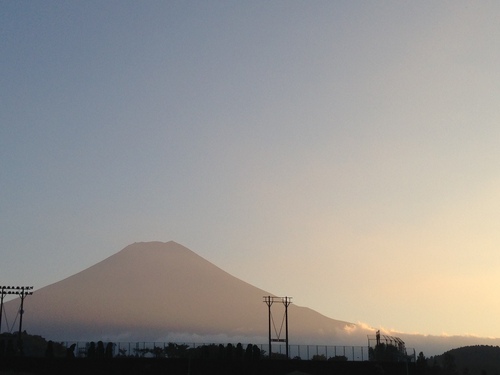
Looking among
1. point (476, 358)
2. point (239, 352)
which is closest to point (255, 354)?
point (239, 352)

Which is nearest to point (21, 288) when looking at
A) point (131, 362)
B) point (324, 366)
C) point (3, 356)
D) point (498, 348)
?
point (3, 356)

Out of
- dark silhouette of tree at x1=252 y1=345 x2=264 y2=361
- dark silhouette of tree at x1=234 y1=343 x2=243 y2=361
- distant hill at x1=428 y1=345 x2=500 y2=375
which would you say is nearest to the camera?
dark silhouette of tree at x1=252 y1=345 x2=264 y2=361

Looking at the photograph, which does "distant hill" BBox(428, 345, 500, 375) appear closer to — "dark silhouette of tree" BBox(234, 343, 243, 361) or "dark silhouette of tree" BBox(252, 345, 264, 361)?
"dark silhouette of tree" BBox(252, 345, 264, 361)

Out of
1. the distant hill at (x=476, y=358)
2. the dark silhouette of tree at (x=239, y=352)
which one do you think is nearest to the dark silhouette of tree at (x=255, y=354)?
the dark silhouette of tree at (x=239, y=352)

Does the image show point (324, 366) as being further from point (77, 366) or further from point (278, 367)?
point (77, 366)

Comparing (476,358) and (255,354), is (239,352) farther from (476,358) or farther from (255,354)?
(476,358)

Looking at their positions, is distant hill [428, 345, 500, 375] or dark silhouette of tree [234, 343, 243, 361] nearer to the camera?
dark silhouette of tree [234, 343, 243, 361]

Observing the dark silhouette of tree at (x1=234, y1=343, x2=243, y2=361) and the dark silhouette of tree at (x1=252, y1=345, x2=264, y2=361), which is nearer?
the dark silhouette of tree at (x1=252, y1=345, x2=264, y2=361)

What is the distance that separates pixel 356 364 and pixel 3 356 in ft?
117

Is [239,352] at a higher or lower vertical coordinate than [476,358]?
lower

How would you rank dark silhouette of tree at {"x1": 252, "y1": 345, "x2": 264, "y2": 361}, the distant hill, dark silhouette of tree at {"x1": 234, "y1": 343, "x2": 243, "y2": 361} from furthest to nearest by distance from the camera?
the distant hill
dark silhouette of tree at {"x1": 234, "y1": 343, "x2": 243, "y2": 361}
dark silhouette of tree at {"x1": 252, "y1": 345, "x2": 264, "y2": 361}

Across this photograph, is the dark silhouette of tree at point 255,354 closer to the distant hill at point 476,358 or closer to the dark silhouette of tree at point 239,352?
the dark silhouette of tree at point 239,352

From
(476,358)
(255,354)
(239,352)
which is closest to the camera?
(255,354)

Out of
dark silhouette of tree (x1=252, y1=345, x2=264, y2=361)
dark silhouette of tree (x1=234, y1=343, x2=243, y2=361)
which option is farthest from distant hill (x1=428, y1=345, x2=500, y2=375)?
dark silhouette of tree (x1=234, y1=343, x2=243, y2=361)
